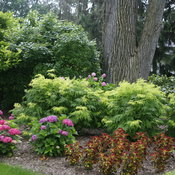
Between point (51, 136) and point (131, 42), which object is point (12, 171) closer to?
point (51, 136)

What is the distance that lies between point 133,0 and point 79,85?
13.5 ft

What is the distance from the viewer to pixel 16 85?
926 centimetres

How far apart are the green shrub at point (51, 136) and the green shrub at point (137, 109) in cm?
93

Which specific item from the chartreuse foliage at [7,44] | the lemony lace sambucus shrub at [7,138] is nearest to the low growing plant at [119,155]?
the lemony lace sambucus shrub at [7,138]

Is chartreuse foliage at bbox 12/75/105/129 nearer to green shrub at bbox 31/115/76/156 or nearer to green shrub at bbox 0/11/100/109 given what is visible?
green shrub at bbox 31/115/76/156

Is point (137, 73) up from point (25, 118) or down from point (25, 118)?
up

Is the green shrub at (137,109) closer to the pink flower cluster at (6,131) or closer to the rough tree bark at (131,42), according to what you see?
the pink flower cluster at (6,131)

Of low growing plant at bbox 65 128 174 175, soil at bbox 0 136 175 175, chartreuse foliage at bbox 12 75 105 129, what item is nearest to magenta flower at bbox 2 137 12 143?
soil at bbox 0 136 175 175

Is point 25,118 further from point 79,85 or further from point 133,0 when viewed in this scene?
point 133,0

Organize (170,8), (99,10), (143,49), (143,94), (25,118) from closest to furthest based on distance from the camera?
1. (143,94)
2. (25,118)
3. (143,49)
4. (170,8)
5. (99,10)

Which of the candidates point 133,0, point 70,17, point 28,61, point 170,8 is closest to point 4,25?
point 28,61

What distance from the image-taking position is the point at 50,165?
4496mm

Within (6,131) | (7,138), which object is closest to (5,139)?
(7,138)

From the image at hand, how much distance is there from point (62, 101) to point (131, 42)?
3.90m
